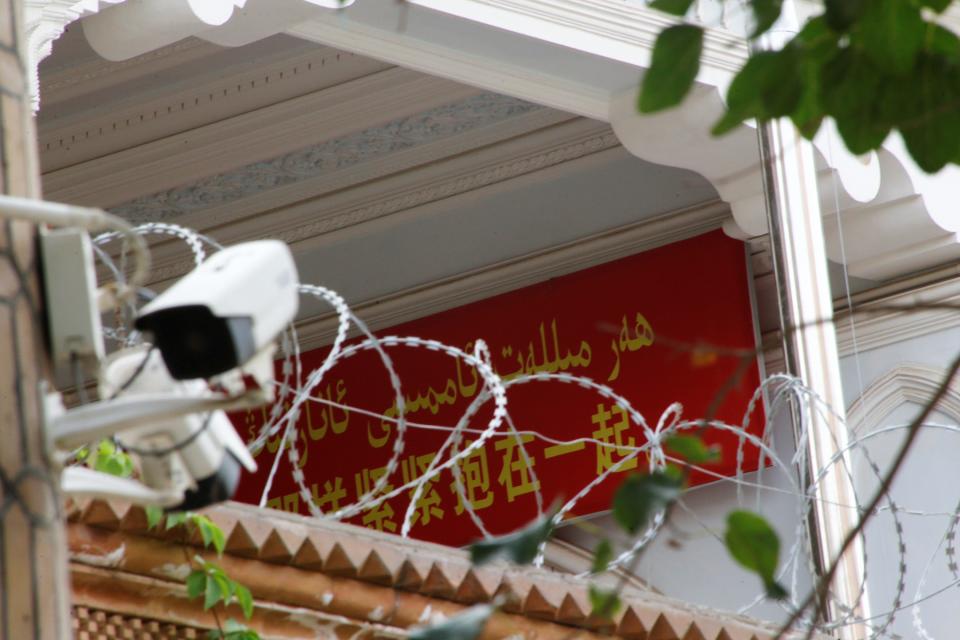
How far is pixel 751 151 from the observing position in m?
7.52

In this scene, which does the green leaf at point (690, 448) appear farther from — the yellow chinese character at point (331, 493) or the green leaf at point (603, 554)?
the yellow chinese character at point (331, 493)

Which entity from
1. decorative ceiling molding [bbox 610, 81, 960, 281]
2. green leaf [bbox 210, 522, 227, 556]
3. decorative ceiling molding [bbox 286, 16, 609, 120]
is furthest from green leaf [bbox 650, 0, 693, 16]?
decorative ceiling molding [bbox 610, 81, 960, 281]

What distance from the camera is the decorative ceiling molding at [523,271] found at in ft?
28.6

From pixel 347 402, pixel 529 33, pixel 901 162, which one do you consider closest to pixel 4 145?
pixel 529 33

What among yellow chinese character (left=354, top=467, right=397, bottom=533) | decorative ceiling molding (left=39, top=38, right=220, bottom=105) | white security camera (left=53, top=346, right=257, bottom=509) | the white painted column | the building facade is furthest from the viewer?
yellow chinese character (left=354, top=467, right=397, bottom=533)

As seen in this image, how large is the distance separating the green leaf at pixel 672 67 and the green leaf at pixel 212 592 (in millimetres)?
1652

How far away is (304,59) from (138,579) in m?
5.45

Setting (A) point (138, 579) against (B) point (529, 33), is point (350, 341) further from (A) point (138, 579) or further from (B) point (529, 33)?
(A) point (138, 579)

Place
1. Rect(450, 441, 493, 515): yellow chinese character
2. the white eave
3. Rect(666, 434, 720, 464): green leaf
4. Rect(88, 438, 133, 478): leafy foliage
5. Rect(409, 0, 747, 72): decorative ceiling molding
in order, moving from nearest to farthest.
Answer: Rect(666, 434, 720, 464): green leaf, Rect(88, 438, 133, 478): leafy foliage, the white eave, Rect(409, 0, 747, 72): decorative ceiling molding, Rect(450, 441, 493, 515): yellow chinese character

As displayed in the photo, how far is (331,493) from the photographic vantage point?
9133mm

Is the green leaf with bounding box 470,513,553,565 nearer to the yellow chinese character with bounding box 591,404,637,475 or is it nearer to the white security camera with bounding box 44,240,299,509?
the white security camera with bounding box 44,240,299,509

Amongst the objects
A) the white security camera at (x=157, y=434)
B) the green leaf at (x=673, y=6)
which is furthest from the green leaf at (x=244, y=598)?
the green leaf at (x=673, y=6)

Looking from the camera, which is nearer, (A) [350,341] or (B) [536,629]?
(B) [536,629]

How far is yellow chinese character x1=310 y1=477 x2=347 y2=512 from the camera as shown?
9086mm
